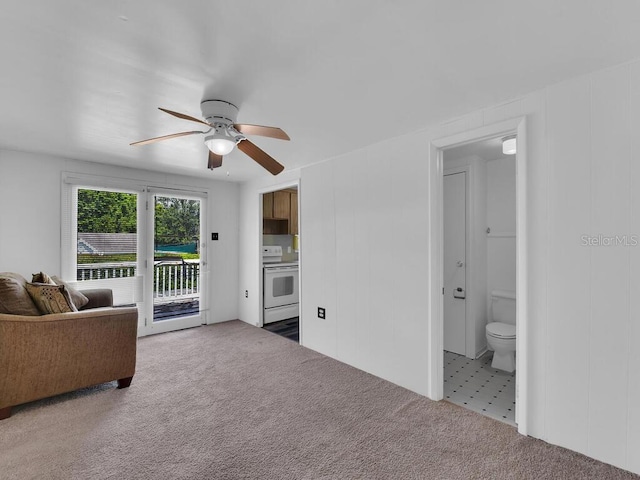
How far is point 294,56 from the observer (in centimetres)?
163

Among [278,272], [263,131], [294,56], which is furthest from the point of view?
[278,272]

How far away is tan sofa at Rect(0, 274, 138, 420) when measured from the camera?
7.36 feet

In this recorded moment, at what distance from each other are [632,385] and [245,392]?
257 cm

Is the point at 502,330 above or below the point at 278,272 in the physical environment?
below

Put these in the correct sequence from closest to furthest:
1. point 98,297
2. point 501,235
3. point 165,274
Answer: point 98,297 → point 501,235 → point 165,274

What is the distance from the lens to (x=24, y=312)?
2.34 m

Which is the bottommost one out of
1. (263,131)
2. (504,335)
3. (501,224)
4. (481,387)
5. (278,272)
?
(481,387)

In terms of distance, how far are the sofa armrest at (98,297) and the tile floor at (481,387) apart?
3624mm

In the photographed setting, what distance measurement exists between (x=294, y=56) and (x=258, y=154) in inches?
33.1

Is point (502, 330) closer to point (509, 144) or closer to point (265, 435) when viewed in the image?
point (509, 144)

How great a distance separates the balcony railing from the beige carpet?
4.99 ft

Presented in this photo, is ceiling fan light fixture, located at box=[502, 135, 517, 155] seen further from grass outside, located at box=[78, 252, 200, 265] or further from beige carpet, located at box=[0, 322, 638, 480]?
grass outside, located at box=[78, 252, 200, 265]

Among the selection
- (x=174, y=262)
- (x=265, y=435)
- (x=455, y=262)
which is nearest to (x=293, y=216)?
(x=174, y=262)

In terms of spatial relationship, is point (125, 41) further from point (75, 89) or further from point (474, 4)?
point (474, 4)
